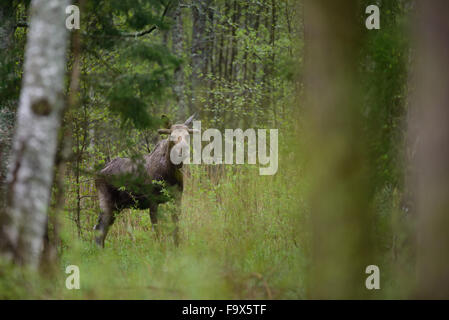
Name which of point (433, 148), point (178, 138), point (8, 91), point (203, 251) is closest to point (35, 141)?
point (8, 91)

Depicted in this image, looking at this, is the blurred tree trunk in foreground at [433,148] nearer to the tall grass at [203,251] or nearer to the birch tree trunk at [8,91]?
the tall grass at [203,251]

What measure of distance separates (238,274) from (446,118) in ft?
7.75

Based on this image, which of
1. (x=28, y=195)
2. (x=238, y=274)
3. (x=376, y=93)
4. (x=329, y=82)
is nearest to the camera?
(x=329, y=82)

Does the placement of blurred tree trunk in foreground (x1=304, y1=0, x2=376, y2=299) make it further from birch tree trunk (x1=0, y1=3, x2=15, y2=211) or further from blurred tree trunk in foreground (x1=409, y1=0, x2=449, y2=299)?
birch tree trunk (x1=0, y1=3, x2=15, y2=211)

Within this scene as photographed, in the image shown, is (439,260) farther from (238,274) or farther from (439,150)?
(238,274)

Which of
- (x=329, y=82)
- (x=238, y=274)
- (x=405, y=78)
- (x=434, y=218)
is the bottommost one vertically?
(x=238, y=274)

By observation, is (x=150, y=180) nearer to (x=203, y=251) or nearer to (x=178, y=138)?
(x=178, y=138)

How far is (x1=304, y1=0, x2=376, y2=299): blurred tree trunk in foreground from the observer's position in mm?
2898

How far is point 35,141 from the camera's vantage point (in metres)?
4.19

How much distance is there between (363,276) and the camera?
3.12m

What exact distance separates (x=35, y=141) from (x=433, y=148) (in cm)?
322

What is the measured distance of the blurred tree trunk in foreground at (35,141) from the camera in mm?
4121

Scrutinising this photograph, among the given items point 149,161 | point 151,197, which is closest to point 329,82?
point 151,197

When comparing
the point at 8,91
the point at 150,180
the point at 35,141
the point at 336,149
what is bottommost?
the point at 150,180
